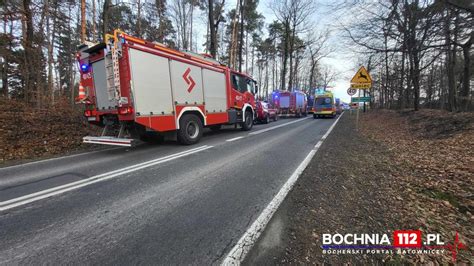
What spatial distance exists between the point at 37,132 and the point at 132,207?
811cm

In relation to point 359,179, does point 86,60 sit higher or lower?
higher

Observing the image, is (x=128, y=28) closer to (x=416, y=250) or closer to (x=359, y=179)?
(x=359, y=179)

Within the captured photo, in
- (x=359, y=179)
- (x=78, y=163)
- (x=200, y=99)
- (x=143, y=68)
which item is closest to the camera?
(x=359, y=179)

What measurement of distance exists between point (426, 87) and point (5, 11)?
48.4 metres

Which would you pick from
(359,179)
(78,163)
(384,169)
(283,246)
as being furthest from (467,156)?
(78,163)

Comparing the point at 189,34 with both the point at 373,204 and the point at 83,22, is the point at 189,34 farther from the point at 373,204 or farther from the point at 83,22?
the point at 373,204

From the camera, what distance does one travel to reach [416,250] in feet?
7.07

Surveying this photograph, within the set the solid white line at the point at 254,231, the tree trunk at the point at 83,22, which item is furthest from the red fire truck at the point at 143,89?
the tree trunk at the point at 83,22

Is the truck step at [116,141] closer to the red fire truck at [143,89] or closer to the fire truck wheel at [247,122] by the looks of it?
the red fire truck at [143,89]

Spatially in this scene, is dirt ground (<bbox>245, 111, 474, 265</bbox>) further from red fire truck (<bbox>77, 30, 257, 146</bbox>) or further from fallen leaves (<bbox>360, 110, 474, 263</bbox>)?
red fire truck (<bbox>77, 30, 257, 146</bbox>)

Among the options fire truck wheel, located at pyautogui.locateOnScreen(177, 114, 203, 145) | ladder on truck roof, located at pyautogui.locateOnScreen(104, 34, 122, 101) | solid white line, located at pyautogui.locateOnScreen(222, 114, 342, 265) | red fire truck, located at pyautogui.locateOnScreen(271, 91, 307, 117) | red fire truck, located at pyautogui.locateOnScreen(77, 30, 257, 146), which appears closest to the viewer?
solid white line, located at pyautogui.locateOnScreen(222, 114, 342, 265)

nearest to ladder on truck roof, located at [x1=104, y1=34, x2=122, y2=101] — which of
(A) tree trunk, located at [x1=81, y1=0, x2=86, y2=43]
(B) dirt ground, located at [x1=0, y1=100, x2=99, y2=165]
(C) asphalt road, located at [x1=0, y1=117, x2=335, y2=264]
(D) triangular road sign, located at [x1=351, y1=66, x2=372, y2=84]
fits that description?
(C) asphalt road, located at [x1=0, y1=117, x2=335, y2=264]

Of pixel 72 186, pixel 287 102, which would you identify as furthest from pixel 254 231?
pixel 287 102

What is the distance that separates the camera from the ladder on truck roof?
6.02m
